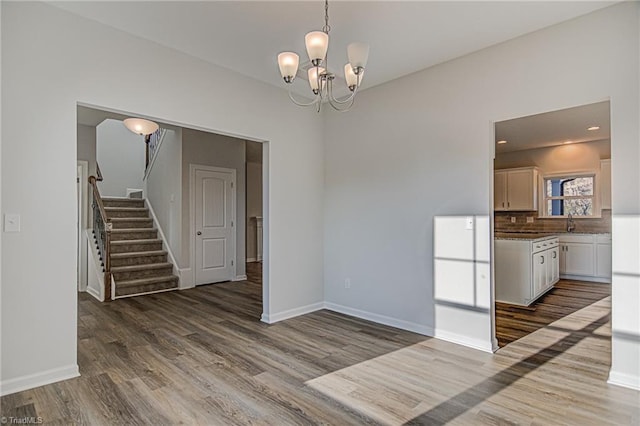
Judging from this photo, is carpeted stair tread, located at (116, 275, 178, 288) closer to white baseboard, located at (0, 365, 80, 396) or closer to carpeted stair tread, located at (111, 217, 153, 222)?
carpeted stair tread, located at (111, 217, 153, 222)

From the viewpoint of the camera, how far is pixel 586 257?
6.62m

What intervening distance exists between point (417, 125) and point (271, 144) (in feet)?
5.59

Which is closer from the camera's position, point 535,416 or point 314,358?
point 535,416

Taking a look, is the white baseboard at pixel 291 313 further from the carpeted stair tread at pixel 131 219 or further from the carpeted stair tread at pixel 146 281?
the carpeted stair tread at pixel 131 219

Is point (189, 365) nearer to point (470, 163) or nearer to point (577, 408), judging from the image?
point (577, 408)

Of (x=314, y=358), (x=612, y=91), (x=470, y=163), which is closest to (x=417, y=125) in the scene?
(x=470, y=163)

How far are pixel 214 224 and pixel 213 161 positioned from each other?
1.20 metres

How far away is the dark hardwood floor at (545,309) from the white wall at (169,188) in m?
5.09

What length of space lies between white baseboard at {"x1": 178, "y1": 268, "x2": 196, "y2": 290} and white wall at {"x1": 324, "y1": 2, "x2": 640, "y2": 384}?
2791mm

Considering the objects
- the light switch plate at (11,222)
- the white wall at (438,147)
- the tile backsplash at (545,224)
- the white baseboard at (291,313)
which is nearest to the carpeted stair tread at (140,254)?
the white baseboard at (291,313)

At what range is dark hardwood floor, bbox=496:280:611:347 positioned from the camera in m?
3.84

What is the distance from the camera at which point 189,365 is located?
2.96 metres

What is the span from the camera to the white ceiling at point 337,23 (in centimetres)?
267

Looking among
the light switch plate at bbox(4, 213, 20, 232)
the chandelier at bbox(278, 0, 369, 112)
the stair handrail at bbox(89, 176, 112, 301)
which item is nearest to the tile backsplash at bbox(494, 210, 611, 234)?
the chandelier at bbox(278, 0, 369, 112)
